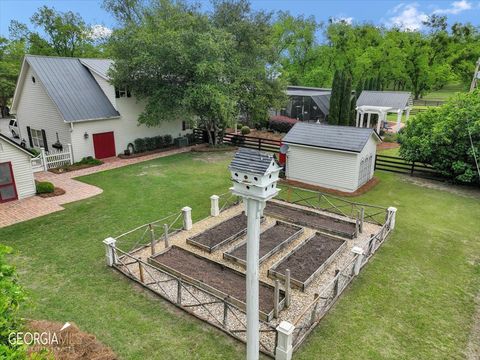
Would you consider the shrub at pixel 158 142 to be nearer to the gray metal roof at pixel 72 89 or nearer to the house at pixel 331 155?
the gray metal roof at pixel 72 89

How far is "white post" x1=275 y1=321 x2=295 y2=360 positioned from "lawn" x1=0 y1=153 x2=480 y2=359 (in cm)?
42

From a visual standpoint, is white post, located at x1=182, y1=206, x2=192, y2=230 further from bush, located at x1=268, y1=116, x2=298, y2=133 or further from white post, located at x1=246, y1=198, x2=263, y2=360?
bush, located at x1=268, y1=116, x2=298, y2=133

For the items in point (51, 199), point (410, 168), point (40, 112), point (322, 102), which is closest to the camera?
point (51, 199)

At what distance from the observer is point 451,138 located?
1655cm

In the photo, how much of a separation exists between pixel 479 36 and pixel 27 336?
6952 cm

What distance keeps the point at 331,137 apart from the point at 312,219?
5017 millimetres

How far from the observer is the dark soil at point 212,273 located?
803 centimetres

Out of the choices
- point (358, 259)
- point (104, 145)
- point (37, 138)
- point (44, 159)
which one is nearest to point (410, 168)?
point (358, 259)

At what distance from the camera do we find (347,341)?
267 inches

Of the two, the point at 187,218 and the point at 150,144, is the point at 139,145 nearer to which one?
the point at 150,144

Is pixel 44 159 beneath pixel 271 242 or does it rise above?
above

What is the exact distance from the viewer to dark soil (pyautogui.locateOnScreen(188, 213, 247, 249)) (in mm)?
10734

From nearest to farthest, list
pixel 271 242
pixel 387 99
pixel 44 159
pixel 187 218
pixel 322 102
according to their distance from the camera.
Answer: pixel 271 242 < pixel 187 218 < pixel 44 159 < pixel 387 99 < pixel 322 102

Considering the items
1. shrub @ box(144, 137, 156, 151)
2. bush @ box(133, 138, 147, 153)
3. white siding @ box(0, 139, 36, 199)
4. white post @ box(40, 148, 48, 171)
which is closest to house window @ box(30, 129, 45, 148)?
white post @ box(40, 148, 48, 171)
